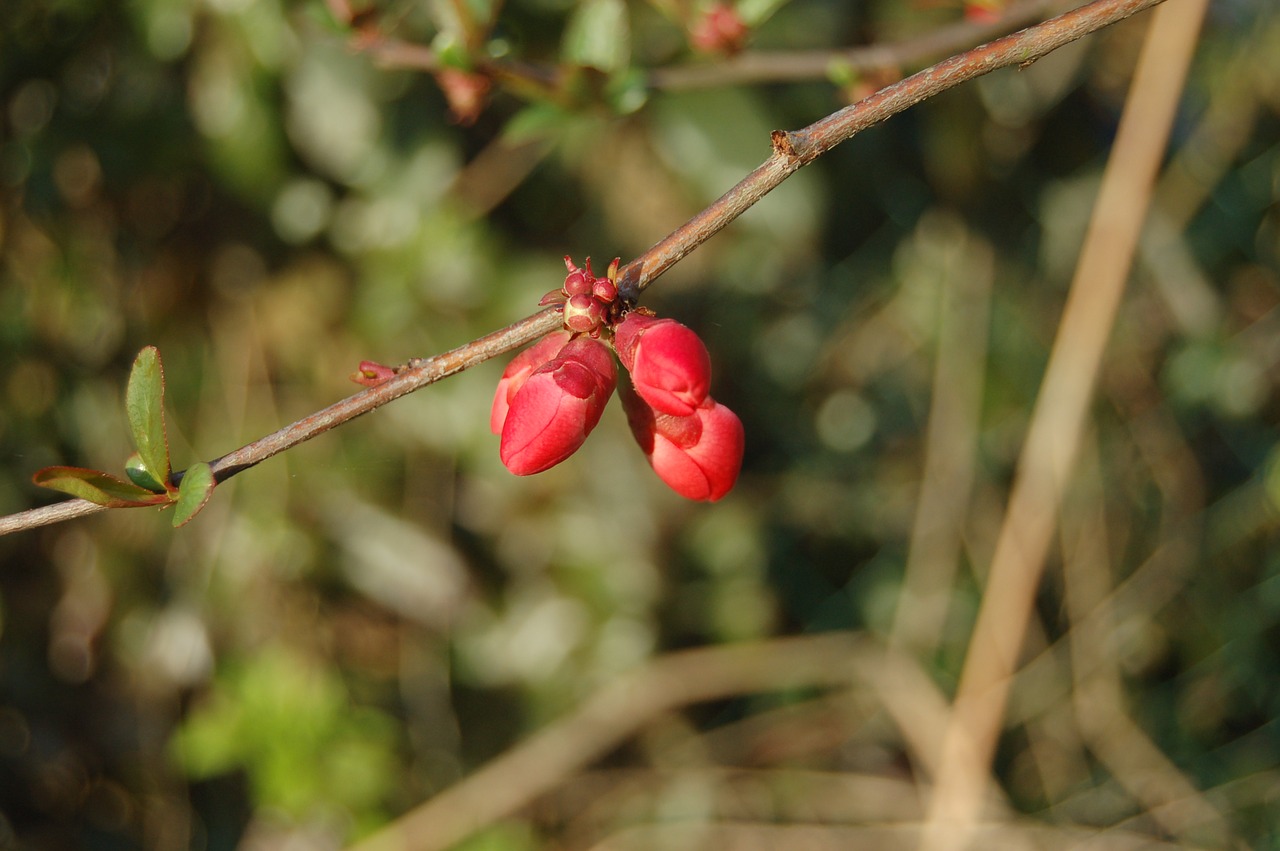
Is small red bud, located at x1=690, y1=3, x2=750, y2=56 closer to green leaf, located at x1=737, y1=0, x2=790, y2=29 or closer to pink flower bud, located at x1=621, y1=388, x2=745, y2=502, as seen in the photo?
green leaf, located at x1=737, y1=0, x2=790, y2=29

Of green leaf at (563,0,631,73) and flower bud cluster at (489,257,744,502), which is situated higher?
green leaf at (563,0,631,73)

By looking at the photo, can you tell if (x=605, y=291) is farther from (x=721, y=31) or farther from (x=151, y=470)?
(x=721, y=31)

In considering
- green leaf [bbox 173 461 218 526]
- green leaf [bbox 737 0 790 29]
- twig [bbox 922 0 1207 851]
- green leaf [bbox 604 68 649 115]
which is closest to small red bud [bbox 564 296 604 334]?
green leaf [bbox 173 461 218 526]

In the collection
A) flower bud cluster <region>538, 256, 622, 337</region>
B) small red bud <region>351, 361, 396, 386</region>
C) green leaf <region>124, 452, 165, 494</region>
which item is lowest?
green leaf <region>124, 452, 165, 494</region>

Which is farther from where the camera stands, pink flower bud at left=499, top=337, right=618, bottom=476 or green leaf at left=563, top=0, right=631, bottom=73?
green leaf at left=563, top=0, right=631, bottom=73

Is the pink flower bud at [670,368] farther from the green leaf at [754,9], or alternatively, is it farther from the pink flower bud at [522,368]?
the green leaf at [754,9]

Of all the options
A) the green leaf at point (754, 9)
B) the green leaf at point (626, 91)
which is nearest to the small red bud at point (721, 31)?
the green leaf at point (754, 9)

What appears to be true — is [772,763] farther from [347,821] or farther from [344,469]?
[344,469]

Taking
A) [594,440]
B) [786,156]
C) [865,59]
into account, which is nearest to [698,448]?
[786,156]
